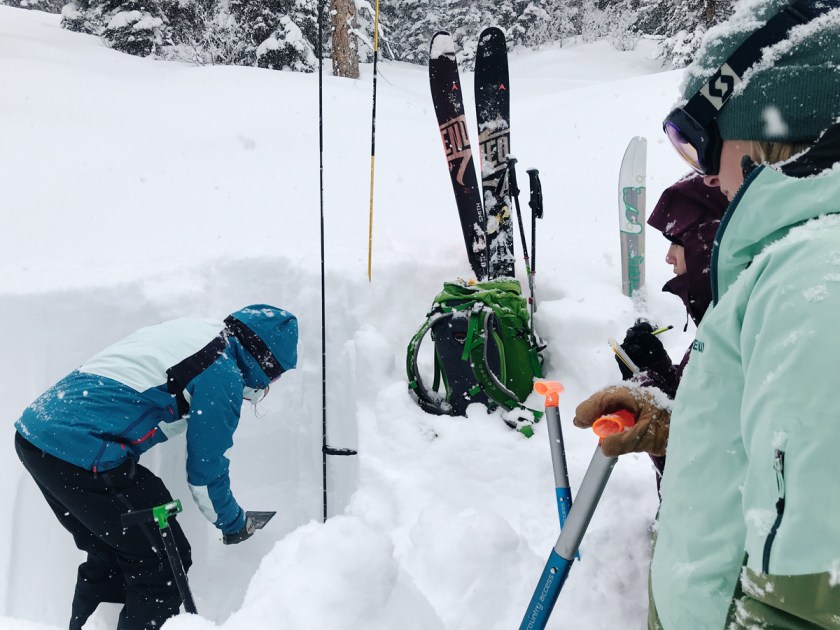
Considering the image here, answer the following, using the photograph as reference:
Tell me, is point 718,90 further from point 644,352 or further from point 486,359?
point 486,359

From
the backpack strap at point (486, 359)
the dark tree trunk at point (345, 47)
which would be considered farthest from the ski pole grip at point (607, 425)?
the dark tree trunk at point (345, 47)

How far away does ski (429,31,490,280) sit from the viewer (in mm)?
4676

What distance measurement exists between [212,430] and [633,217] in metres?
3.37

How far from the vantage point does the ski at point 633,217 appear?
4211mm

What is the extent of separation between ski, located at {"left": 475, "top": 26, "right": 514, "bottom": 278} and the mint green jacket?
3725mm

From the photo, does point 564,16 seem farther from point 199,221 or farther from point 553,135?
point 199,221

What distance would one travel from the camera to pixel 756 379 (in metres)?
0.69

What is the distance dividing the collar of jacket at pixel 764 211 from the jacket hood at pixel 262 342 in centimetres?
246

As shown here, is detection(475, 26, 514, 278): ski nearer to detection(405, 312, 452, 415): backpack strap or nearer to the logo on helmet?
detection(405, 312, 452, 415): backpack strap

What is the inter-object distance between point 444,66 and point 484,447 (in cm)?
336

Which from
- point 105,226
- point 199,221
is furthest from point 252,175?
point 105,226

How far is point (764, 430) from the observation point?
0.66m

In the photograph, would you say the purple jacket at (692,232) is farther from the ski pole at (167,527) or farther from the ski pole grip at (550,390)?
the ski pole at (167,527)

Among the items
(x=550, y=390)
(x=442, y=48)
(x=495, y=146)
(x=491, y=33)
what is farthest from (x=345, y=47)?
(x=550, y=390)
